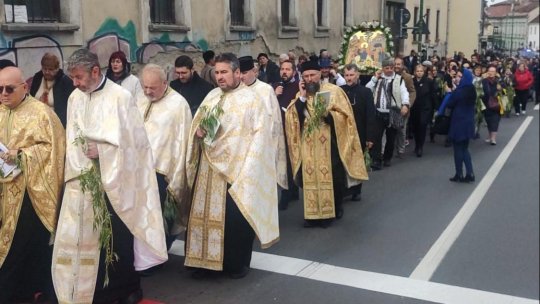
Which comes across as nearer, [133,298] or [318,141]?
[133,298]

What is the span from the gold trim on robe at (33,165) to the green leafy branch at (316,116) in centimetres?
288

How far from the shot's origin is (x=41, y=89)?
6.65m

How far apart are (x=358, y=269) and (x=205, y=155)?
170 centimetres

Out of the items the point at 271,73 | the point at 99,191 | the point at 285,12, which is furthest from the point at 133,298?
the point at 285,12

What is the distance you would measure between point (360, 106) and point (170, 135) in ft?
11.6

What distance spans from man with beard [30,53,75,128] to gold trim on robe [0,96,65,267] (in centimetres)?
204

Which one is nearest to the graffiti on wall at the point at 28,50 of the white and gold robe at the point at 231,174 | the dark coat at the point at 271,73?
the dark coat at the point at 271,73

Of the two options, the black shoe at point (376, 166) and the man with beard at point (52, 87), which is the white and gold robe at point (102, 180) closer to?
the man with beard at point (52, 87)

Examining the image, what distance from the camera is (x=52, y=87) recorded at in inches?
259

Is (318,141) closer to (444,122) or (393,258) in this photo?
(393,258)

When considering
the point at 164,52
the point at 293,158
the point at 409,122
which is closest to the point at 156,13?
the point at 164,52

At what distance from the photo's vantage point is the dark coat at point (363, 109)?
25.9ft

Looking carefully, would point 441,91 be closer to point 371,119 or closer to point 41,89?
point 371,119

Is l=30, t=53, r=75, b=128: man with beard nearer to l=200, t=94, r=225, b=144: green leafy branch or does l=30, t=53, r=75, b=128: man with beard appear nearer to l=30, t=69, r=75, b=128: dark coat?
l=30, t=69, r=75, b=128: dark coat
